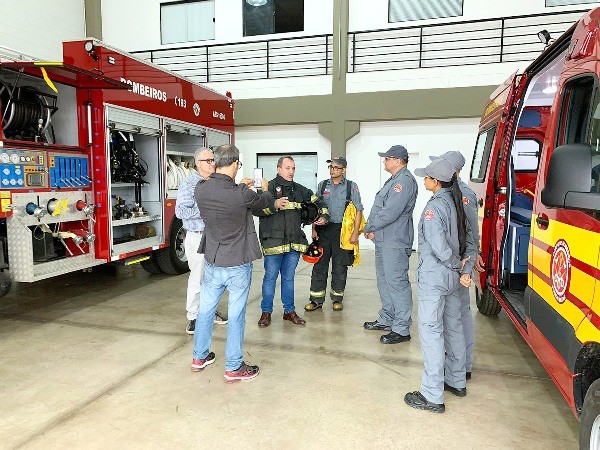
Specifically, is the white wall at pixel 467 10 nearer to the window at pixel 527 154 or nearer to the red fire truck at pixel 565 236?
the window at pixel 527 154

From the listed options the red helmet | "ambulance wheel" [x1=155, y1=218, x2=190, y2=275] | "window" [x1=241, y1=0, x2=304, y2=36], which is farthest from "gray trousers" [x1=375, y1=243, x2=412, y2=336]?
"window" [x1=241, y1=0, x2=304, y2=36]

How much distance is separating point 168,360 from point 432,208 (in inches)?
97.0

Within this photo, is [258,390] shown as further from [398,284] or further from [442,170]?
[442,170]

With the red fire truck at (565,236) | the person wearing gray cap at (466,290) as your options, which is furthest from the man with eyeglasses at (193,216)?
the red fire truck at (565,236)

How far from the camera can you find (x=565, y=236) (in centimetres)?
217

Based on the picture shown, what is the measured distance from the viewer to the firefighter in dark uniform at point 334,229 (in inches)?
194

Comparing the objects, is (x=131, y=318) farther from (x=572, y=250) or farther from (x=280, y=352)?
(x=572, y=250)

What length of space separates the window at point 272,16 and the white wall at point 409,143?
2.99m

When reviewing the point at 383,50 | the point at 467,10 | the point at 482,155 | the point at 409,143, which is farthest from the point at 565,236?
the point at 467,10

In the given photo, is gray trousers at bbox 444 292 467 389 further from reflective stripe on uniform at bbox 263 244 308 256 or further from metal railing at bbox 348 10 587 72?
metal railing at bbox 348 10 587 72

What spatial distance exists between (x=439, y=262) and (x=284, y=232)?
6.00ft

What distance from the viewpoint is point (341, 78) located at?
942cm

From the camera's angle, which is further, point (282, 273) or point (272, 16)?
point (272, 16)

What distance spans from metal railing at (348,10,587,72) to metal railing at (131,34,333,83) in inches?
29.0
